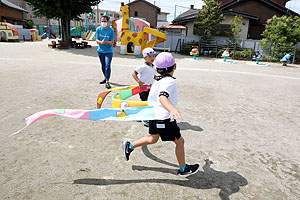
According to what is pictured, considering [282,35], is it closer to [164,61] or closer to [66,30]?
[164,61]

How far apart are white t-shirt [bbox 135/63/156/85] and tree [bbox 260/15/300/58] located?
1684cm

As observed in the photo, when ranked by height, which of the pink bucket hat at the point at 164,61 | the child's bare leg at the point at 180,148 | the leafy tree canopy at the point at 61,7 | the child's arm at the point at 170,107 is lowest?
the child's bare leg at the point at 180,148

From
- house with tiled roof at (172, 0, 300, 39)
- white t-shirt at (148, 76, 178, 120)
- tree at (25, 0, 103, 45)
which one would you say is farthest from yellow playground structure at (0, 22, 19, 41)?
white t-shirt at (148, 76, 178, 120)

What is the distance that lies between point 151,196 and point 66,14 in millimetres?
20252

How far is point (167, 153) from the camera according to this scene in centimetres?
295

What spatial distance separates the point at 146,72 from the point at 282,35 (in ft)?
57.7

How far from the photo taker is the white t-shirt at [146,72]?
3.62 meters

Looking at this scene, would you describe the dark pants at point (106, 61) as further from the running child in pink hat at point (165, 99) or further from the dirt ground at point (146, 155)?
the running child in pink hat at point (165, 99)

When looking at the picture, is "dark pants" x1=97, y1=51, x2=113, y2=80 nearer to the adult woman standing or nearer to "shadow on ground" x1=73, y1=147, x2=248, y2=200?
the adult woman standing

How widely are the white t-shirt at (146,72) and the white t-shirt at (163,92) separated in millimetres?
1354

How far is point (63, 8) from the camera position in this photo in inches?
715

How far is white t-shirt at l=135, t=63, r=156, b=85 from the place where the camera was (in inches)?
143

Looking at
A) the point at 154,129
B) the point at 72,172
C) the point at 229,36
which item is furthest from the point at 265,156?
the point at 229,36

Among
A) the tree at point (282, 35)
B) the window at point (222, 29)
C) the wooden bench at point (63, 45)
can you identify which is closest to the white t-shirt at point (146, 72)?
the tree at point (282, 35)
